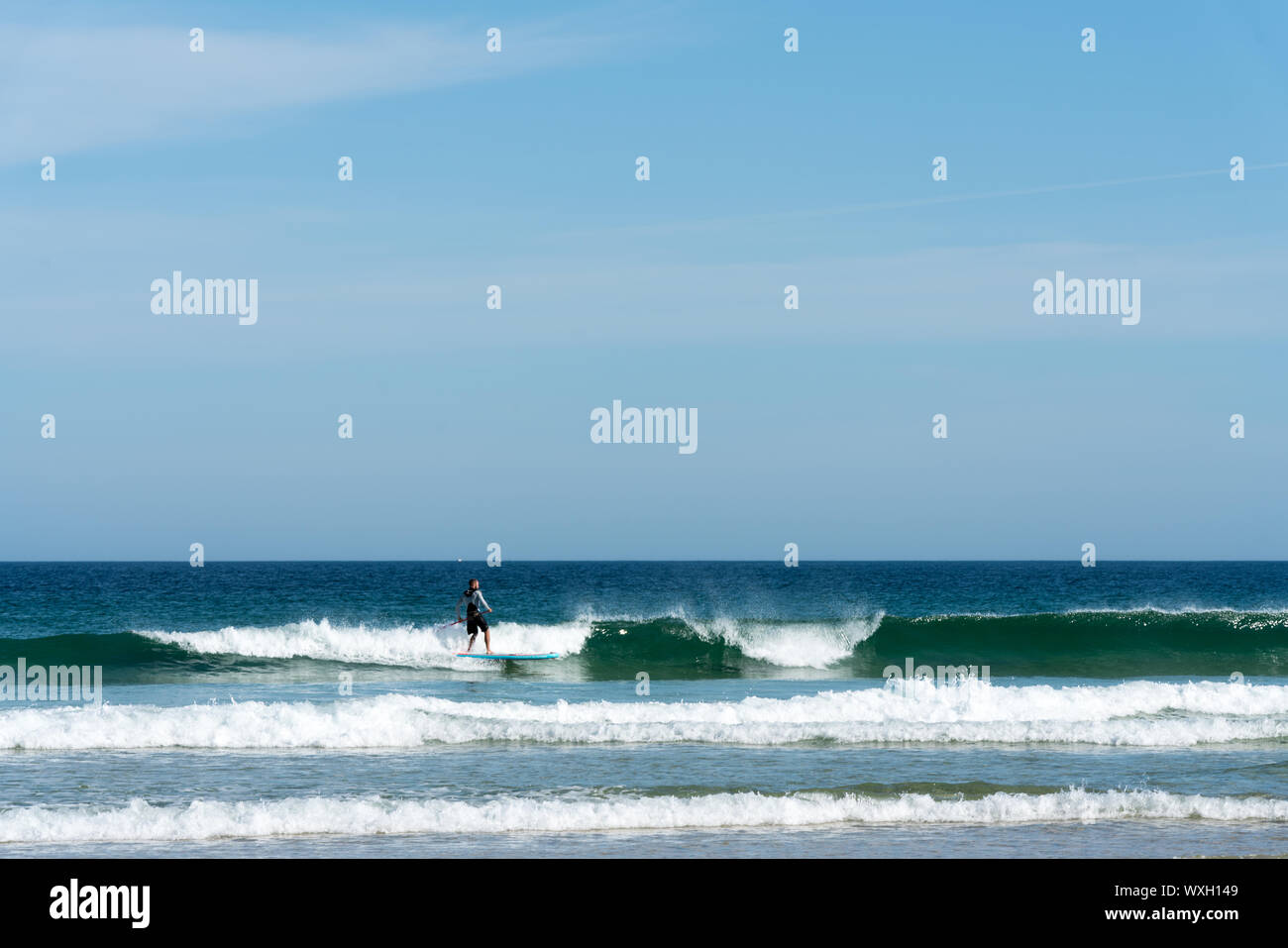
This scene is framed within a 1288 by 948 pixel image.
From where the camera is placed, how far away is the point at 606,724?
17.4 m

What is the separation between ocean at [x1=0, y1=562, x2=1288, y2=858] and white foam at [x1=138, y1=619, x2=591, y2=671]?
0.34 ft

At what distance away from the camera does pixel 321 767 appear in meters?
14.7

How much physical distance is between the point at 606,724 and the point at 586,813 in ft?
17.8

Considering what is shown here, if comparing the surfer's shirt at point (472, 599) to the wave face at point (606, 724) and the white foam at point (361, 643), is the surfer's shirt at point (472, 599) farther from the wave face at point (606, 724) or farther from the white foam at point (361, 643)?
→ the wave face at point (606, 724)

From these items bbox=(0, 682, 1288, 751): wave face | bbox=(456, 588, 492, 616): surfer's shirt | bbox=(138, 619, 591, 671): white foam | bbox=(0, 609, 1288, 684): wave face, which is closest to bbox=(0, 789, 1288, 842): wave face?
bbox=(0, 682, 1288, 751): wave face

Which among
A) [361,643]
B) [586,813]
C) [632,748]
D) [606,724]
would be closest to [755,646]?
[361,643]

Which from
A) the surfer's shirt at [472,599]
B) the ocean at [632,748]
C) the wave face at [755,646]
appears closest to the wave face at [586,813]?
the ocean at [632,748]

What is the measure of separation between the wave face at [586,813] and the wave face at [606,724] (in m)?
4.04

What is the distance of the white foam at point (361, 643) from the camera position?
30266 millimetres

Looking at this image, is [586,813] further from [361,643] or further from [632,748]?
[361,643]

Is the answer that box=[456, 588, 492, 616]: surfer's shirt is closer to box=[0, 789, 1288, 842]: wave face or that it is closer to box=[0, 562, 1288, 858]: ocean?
box=[0, 562, 1288, 858]: ocean

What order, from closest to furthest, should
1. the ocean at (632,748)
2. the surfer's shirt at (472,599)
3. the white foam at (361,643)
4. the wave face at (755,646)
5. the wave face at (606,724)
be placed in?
the ocean at (632,748), the wave face at (606,724), the surfer's shirt at (472,599), the wave face at (755,646), the white foam at (361,643)

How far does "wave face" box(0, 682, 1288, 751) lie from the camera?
16516 millimetres
